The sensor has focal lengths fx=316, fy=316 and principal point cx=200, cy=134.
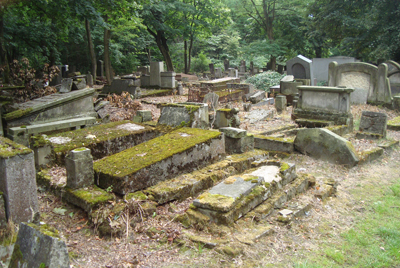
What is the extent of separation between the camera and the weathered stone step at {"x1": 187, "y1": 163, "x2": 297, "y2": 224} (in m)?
3.85

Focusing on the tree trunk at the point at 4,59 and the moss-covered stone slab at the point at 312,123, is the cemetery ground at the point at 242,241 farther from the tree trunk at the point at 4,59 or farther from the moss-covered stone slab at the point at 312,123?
the tree trunk at the point at 4,59

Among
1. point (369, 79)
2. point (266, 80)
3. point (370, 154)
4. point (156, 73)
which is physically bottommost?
point (370, 154)

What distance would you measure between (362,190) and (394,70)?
12460 mm

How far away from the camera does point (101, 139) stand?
566 cm

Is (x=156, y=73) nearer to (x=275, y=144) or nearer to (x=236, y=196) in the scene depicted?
(x=275, y=144)

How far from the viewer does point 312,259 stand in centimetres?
342

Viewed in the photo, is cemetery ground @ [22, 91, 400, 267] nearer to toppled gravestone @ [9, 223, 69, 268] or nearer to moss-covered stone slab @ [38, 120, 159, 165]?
moss-covered stone slab @ [38, 120, 159, 165]

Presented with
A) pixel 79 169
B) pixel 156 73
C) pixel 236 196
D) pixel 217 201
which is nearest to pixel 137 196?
pixel 79 169

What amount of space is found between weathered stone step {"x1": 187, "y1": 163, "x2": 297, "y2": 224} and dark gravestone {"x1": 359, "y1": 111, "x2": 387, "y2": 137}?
193 inches

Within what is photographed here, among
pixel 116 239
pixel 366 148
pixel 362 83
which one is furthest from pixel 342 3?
pixel 116 239

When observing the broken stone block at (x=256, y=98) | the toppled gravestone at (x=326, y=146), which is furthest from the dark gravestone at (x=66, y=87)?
the broken stone block at (x=256, y=98)

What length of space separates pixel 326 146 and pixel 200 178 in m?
3.45

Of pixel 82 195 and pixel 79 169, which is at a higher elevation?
pixel 79 169

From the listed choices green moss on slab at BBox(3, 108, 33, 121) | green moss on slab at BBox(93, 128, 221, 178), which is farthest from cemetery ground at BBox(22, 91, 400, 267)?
green moss on slab at BBox(3, 108, 33, 121)
